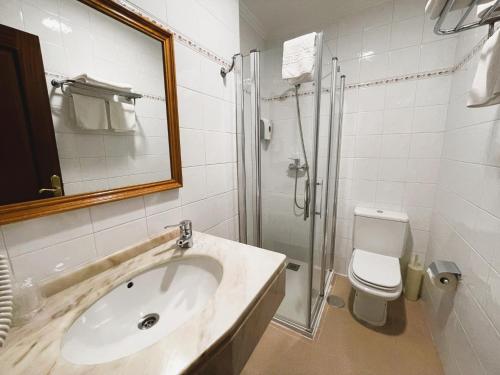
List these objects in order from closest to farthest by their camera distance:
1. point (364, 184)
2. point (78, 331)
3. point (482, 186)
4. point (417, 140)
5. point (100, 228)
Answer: point (78, 331) → point (100, 228) → point (482, 186) → point (417, 140) → point (364, 184)

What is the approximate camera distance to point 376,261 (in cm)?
172

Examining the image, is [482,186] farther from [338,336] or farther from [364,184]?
[338,336]

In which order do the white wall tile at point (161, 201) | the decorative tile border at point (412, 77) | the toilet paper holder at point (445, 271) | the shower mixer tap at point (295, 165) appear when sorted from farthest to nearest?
1. the shower mixer tap at point (295, 165)
2. the decorative tile border at point (412, 77)
3. the toilet paper holder at point (445, 271)
4. the white wall tile at point (161, 201)

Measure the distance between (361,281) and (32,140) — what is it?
1.92 m

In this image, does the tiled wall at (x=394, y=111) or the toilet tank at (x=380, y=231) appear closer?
the tiled wall at (x=394, y=111)

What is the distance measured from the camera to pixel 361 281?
59.9 inches

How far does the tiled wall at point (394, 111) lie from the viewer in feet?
5.31

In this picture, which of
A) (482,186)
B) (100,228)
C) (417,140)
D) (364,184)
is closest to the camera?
(100,228)

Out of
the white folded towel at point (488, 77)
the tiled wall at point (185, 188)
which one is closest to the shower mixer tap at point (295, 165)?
the tiled wall at point (185, 188)

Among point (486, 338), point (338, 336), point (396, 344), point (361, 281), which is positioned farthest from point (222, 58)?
point (396, 344)

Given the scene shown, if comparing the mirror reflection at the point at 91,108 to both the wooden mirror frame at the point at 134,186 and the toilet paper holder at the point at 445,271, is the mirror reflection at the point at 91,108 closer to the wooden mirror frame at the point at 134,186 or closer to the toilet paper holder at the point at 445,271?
the wooden mirror frame at the point at 134,186

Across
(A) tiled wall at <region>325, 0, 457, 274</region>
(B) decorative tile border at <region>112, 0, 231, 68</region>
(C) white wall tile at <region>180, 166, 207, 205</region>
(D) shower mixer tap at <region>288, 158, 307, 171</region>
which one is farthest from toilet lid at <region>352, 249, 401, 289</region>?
(B) decorative tile border at <region>112, 0, 231, 68</region>

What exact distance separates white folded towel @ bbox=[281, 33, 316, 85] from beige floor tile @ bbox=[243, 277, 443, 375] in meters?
1.79

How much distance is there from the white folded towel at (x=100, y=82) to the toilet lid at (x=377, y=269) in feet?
6.06
